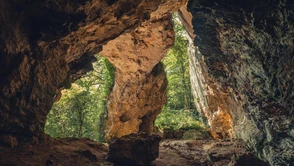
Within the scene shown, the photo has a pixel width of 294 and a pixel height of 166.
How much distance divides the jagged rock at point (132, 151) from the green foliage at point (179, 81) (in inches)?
607

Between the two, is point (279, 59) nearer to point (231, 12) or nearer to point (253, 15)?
point (253, 15)

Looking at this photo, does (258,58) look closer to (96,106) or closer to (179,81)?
(96,106)

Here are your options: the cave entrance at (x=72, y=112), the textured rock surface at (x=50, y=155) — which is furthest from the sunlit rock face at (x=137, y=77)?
the textured rock surface at (x=50, y=155)

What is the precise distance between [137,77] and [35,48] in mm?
10418

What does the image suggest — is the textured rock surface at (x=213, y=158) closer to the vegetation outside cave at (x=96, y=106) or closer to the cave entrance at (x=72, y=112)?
the cave entrance at (x=72, y=112)

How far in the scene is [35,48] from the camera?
684 cm

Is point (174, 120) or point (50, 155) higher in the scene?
point (174, 120)

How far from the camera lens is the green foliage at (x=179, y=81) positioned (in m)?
23.8

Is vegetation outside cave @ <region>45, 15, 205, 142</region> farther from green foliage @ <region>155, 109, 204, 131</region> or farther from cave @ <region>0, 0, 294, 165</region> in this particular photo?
cave @ <region>0, 0, 294, 165</region>

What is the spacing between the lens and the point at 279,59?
5.25 metres

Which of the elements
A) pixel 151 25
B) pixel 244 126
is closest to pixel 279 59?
pixel 244 126

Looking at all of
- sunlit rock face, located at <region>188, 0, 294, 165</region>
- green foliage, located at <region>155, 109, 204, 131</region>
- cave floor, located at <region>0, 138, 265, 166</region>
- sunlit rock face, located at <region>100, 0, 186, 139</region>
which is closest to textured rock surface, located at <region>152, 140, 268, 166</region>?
cave floor, located at <region>0, 138, 265, 166</region>

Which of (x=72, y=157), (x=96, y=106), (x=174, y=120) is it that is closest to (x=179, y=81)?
(x=174, y=120)

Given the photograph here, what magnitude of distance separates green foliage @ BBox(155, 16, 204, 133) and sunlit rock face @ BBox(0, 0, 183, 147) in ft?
50.2
